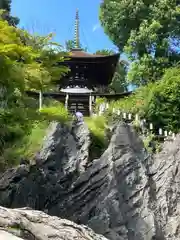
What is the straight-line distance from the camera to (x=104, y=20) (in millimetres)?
30391

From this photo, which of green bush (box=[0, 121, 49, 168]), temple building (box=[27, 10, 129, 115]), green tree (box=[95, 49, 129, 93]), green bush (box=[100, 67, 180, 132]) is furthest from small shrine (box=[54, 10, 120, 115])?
green bush (box=[0, 121, 49, 168])

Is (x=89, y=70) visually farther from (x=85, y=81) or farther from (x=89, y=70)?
(x=85, y=81)

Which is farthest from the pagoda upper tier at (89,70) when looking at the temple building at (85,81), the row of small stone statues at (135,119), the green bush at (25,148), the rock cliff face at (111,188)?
the rock cliff face at (111,188)

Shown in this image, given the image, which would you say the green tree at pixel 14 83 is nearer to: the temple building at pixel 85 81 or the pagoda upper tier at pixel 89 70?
the temple building at pixel 85 81

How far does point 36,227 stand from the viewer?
17.4 ft

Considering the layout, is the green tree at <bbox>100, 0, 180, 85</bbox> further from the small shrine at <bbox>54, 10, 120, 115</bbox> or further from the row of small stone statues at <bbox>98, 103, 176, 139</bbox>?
the row of small stone statues at <bbox>98, 103, 176, 139</bbox>

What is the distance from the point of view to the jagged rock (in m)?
4.97

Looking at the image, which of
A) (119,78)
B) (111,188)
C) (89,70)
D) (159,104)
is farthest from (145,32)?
(111,188)

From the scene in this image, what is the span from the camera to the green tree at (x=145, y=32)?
27125 millimetres

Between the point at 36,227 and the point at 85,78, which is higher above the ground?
the point at 85,78

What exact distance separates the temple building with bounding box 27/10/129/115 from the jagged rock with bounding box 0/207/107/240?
19219 millimetres

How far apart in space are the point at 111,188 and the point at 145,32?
19596mm

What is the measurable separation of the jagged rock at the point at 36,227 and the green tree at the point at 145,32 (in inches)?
862

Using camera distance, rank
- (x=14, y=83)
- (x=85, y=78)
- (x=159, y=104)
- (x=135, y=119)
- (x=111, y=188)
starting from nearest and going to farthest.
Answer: (x=111, y=188)
(x=14, y=83)
(x=135, y=119)
(x=159, y=104)
(x=85, y=78)
